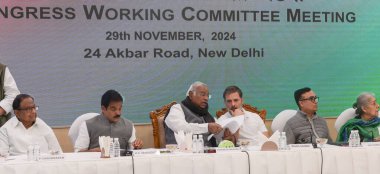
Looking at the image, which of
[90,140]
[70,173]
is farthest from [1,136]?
[70,173]

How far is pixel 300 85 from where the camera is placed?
272 inches

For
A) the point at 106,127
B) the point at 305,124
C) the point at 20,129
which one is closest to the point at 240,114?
the point at 305,124

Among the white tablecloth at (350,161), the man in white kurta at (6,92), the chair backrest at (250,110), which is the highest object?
the man in white kurta at (6,92)

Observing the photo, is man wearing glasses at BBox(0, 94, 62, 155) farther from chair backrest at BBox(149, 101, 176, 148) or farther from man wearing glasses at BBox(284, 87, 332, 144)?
man wearing glasses at BBox(284, 87, 332, 144)

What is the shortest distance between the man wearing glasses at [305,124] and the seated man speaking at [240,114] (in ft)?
1.26

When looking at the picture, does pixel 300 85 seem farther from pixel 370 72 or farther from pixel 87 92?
pixel 87 92

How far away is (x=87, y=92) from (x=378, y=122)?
258 centimetres

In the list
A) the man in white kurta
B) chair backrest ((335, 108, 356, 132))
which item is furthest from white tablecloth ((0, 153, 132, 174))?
chair backrest ((335, 108, 356, 132))

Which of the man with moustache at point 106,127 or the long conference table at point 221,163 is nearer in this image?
the long conference table at point 221,163

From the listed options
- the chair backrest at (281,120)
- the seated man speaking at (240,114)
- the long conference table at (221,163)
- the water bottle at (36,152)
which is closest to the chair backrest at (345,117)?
the chair backrest at (281,120)

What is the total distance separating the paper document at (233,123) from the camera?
568 cm

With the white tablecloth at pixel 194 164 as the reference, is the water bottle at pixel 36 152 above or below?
above

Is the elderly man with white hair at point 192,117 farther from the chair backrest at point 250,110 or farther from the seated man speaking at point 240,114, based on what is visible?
the chair backrest at point 250,110

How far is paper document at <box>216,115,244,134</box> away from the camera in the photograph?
5.68m
